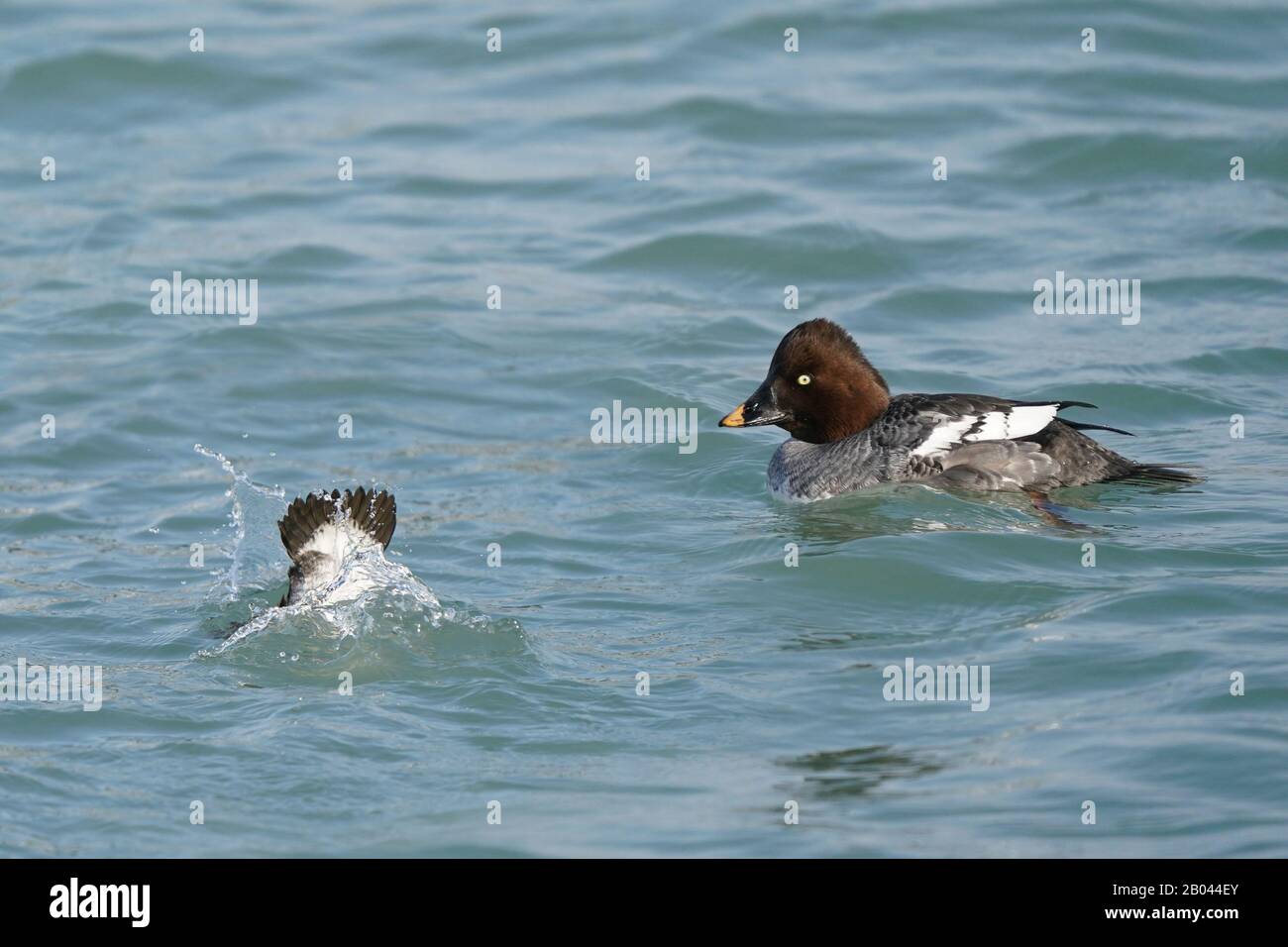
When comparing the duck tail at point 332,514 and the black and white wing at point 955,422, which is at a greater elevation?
the black and white wing at point 955,422

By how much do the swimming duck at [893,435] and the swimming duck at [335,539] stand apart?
2.92 meters

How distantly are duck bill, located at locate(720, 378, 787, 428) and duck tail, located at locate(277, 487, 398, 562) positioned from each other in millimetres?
2935

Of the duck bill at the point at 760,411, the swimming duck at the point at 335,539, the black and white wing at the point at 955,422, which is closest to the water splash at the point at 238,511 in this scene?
the swimming duck at the point at 335,539

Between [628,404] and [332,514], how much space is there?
174 inches

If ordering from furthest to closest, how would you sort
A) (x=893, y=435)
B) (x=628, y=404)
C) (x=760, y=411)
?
1. (x=628, y=404)
2. (x=760, y=411)
3. (x=893, y=435)

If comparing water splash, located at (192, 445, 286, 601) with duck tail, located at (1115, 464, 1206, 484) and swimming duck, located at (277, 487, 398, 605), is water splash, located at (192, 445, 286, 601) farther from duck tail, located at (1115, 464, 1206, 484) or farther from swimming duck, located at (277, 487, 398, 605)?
duck tail, located at (1115, 464, 1206, 484)

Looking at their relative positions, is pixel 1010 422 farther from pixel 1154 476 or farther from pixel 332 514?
pixel 332 514

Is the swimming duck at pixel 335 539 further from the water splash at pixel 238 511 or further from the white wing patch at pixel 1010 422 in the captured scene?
the white wing patch at pixel 1010 422

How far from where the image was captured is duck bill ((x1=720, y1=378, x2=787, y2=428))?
33.8 feet

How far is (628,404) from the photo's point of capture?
39.5 ft

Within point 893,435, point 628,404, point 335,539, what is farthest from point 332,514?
point 628,404

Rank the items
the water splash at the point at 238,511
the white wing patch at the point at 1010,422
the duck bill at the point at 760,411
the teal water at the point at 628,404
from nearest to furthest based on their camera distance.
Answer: the teal water at the point at 628,404
the water splash at the point at 238,511
the white wing patch at the point at 1010,422
the duck bill at the point at 760,411

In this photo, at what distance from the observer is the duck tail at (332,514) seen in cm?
784
